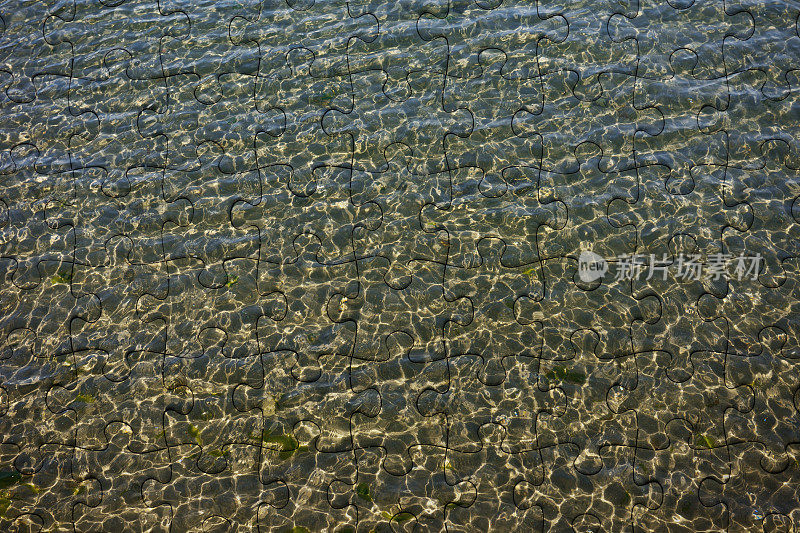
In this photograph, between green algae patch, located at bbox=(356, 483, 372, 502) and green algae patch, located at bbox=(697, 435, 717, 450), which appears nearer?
green algae patch, located at bbox=(356, 483, 372, 502)

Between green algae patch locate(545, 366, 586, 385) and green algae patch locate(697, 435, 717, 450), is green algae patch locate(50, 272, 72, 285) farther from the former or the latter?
green algae patch locate(697, 435, 717, 450)

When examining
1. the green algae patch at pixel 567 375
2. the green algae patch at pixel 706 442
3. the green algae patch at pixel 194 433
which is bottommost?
the green algae patch at pixel 706 442

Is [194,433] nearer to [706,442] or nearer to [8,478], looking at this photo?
[8,478]

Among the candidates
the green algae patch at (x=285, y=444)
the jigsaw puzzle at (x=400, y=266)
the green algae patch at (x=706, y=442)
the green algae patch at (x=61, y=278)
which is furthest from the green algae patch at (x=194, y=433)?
the green algae patch at (x=706, y=442)

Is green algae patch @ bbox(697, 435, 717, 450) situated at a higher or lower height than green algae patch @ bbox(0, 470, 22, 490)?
lower

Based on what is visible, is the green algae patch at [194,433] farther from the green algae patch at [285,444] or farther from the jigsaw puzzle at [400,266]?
the green algae patch at [285,444]

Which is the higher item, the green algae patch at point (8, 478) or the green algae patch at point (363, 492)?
the green algae patch at point (8, 478)

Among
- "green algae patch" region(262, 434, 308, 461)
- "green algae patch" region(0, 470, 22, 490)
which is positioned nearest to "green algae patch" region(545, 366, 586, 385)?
"green algae patch" region(262, 434, 308, 461)

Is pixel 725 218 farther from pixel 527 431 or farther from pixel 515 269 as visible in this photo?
pixel 527 431

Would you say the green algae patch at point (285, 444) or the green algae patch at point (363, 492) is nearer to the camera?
the green algae patch at point (363, 492)
